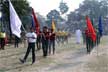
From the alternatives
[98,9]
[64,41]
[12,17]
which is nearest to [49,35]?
[12,17]

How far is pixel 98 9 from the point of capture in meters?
113

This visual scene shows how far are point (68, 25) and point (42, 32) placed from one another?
84666 mm

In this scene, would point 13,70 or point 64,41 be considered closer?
point 13,70

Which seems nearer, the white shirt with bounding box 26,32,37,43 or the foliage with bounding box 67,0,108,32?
the white shirt with bounding box 26,32,37,43

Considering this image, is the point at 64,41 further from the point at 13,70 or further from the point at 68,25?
the point at 68,25

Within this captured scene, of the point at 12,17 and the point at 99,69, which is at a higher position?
the point at 12,17

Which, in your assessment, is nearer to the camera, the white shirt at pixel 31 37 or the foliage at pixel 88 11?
the white shirt at pixel 31 37

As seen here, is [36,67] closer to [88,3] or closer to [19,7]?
[19,7]

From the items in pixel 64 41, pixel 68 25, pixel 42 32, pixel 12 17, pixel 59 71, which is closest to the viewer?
pixel 59 71

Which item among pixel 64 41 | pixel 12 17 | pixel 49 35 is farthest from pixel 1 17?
pixel 12 17

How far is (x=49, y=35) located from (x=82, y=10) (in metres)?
93.5

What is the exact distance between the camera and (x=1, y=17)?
1747 inches

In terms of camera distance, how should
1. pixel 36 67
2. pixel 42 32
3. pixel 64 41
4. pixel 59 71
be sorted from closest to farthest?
1. pixel 59 71
2. pixel 36 67
3. pixel 42 32
4. pixel 64 41

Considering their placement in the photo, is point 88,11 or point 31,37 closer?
point 31,37
